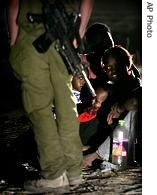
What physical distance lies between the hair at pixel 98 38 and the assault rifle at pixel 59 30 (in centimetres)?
16

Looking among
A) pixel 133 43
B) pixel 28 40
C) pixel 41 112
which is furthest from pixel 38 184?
pixel 133 43

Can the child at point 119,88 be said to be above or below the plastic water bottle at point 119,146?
above

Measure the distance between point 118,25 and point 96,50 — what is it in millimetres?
267

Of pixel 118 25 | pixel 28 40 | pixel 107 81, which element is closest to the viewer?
pixel 28 40

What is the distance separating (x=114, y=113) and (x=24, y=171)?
74cm

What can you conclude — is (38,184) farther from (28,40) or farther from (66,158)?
(28,40)

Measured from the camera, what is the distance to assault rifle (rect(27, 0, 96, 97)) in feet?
9.22

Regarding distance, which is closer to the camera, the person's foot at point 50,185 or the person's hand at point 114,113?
the person's foot at point 50,185

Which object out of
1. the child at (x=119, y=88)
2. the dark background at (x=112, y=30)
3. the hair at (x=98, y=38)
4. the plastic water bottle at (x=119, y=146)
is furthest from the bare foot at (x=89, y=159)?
the hair at (x=98, y=38)

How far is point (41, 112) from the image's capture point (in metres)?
2.84

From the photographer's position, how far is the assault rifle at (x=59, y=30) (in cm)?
281

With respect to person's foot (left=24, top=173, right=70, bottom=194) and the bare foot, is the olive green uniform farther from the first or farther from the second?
the bare foot

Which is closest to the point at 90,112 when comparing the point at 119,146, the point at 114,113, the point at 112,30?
the point at 114,113

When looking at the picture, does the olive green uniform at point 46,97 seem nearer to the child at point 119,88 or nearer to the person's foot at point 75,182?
the person's foot at point 75,182
